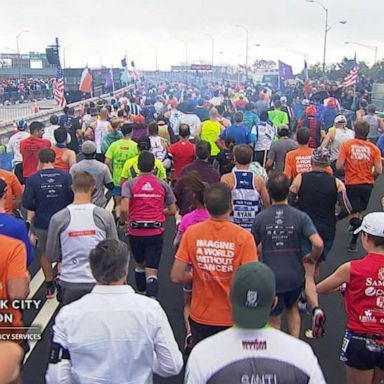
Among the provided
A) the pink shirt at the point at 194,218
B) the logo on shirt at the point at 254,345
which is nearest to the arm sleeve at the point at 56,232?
the pink shirt at the point at 194,218

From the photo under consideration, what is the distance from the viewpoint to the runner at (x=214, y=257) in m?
4.24

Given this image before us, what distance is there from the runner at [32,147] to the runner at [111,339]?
6.31 meters

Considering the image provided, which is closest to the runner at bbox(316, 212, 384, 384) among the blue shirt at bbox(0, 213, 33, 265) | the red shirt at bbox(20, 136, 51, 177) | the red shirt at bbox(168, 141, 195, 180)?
the blue shirt at bbox(0, 213, 33, 265)

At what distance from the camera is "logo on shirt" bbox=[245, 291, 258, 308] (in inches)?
97.3

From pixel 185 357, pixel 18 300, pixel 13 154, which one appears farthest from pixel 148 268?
pixel 13 154

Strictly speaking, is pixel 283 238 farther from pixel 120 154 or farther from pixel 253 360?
pixel 120 154

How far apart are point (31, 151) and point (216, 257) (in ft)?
18.4

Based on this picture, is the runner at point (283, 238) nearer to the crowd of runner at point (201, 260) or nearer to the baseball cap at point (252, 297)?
the crowd of runner at point (201, 260)

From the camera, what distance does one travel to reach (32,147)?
29.5 feet

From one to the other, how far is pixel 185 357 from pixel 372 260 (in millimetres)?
2365

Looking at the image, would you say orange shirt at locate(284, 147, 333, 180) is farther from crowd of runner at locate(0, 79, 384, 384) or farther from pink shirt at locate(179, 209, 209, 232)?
pink shirt at locate(179, 209, 209, 232)

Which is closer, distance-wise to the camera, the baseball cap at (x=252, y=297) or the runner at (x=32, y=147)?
the baseball cap at (x=252, y=297)

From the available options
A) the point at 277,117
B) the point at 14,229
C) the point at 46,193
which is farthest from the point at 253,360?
the point at 277,117

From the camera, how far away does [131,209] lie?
6.52 meters
